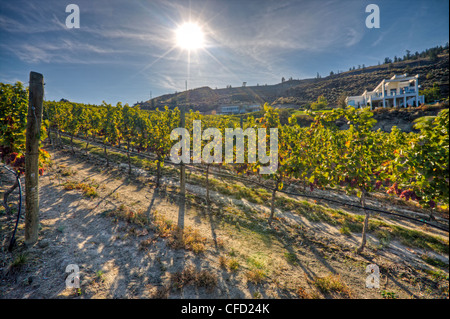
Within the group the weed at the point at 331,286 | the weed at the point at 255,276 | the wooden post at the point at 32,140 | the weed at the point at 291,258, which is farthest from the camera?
the weed at the point at 291,258

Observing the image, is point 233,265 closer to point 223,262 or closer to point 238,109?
point 223,262

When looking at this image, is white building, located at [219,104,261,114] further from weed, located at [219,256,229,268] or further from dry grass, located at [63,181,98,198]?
weed, located at [219,256,229,268]

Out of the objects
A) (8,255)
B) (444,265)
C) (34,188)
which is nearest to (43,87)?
(34,188)

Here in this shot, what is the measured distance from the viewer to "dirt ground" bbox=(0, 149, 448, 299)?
546cm

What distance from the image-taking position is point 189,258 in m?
7.16

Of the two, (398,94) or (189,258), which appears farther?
(398,94)

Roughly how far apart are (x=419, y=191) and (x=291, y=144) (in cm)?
536

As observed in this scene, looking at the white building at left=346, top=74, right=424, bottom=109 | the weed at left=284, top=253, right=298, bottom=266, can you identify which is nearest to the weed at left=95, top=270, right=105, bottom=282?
the weed at left=284, top=253, right=298, bottom=266

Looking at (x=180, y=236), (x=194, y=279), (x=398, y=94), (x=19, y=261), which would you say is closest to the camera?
(x=19, y=261)

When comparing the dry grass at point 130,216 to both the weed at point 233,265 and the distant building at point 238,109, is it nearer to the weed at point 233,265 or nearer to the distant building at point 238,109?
the weed at point 233,265

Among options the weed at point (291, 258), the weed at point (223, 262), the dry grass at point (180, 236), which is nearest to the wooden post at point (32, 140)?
the dry grass at point (180, 236)

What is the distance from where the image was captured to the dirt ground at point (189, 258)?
5.46 m

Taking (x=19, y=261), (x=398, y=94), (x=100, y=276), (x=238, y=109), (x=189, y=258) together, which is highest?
(x=238, y=109)

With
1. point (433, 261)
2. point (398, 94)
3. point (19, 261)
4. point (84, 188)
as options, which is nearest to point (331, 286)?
point (433, 261)
